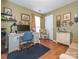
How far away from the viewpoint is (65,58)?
1289mm

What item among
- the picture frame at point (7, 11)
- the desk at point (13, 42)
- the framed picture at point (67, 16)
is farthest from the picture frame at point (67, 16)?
the picture frame at point (7, 11)

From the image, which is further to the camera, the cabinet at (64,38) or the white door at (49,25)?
the white door at (49,25)

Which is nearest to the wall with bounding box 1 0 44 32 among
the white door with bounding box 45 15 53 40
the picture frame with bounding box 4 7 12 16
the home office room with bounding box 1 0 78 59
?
the home office room with bounding box 1 0 78 59

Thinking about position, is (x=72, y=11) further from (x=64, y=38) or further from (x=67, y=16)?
(x=64, y=38)

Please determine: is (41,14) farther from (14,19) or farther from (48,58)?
(48,58)

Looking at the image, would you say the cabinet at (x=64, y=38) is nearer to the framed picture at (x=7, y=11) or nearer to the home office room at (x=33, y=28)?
the home office room at (x=33, y=28)

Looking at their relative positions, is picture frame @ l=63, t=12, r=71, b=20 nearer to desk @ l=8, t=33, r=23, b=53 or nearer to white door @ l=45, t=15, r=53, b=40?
white door @ l=45, t=15, r=53, b=40

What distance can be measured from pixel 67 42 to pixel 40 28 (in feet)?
10.2

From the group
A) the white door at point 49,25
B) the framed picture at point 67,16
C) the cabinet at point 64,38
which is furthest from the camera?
the white door at point 49,25

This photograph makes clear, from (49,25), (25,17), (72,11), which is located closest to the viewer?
(72,11)

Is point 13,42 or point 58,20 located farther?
point 58,20

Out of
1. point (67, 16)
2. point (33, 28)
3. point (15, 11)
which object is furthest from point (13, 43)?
point (67, 16)

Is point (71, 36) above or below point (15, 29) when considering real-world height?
below

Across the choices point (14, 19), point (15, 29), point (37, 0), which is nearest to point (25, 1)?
point (37, 0)
